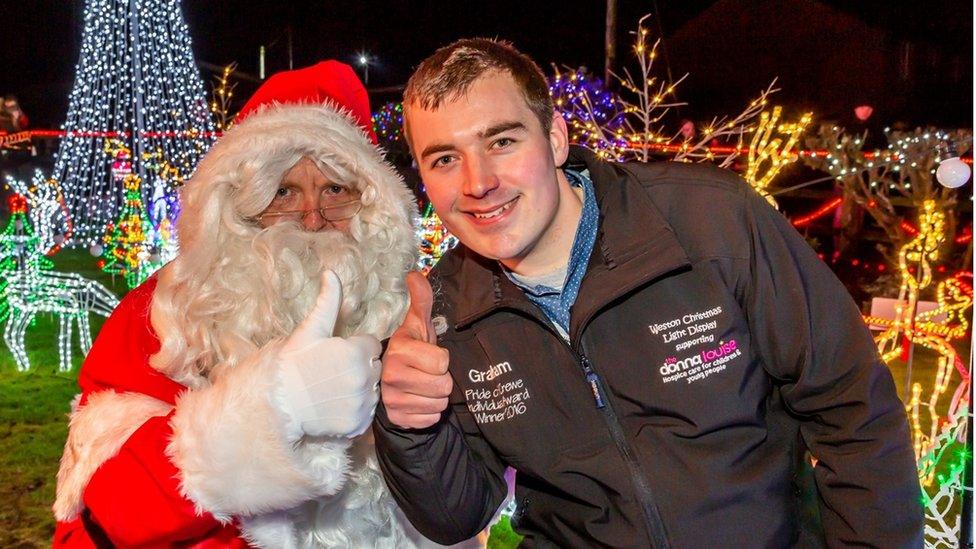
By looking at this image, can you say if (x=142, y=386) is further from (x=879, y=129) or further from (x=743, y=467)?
(x=879, y=129)

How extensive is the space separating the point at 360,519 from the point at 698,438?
3.73 ft

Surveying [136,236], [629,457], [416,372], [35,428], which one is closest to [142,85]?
[136,236]

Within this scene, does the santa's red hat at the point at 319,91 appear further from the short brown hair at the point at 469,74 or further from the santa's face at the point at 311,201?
the short brown hair at the point at 469,74

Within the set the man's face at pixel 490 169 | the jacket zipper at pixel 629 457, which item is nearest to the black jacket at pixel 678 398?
the jacket zipper at pixel 629 457

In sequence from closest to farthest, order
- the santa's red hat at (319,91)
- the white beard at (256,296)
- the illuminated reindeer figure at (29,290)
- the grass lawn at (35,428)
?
the white beard at (256,296) < the santa's red hat at (319,91) < the grass lawn at (35,428) < the illuminated reindeer figure at (29,290)

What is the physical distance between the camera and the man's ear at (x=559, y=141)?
205cm

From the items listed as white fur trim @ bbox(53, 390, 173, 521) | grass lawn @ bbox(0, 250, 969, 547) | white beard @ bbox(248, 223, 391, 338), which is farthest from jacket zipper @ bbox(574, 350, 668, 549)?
grass lawn @ bbox(0, 250, 969, 547)

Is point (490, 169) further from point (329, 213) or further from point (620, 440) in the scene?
point (329, 213)

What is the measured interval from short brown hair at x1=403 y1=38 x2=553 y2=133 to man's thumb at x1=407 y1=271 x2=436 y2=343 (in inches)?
17.8

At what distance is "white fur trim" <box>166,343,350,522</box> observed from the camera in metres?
1.92

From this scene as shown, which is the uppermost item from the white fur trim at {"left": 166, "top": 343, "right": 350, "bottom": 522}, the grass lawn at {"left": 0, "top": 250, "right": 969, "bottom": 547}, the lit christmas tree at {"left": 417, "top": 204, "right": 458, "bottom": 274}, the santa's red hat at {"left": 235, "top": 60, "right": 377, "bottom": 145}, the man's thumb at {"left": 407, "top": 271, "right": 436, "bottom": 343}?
the santa's red hat at {"left": 235, "top": 60, "right": 377, "bottom": 145}

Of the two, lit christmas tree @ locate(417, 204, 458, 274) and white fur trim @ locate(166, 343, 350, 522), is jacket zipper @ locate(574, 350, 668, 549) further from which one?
lit christmas tree @ locate(417, 204, 458, 274)

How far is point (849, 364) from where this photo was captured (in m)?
1.76

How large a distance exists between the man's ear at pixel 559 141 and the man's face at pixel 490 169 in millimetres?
90
